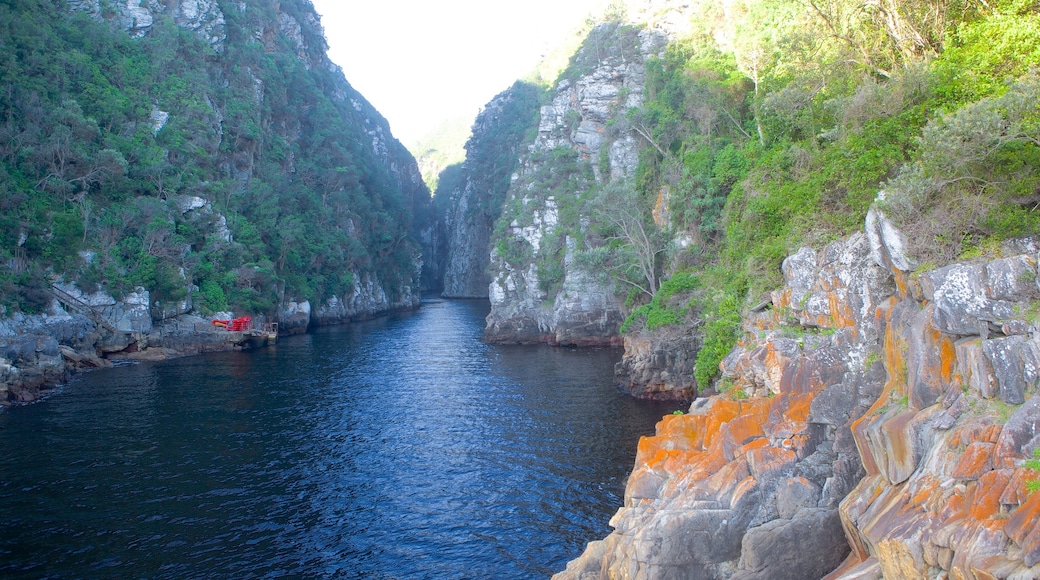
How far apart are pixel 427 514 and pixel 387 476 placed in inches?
144

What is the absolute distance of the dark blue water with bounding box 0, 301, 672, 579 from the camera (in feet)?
52.4

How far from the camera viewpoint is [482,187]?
109125 millimetres

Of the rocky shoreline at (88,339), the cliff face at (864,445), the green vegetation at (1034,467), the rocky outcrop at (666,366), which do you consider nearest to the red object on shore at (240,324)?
the rocky shoreline at (88,339)

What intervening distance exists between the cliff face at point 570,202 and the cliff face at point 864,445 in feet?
103

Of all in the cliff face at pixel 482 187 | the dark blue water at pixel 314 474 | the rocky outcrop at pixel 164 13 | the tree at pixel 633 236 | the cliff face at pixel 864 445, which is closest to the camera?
the cliff face at pixel 864 445

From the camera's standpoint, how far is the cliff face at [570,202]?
164 feet

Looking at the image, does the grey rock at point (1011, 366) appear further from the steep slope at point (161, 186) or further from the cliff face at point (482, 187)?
the cliff face at point (482, 187)

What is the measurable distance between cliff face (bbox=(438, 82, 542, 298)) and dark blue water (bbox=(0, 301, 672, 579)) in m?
53.7

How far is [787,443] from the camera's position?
1400cm

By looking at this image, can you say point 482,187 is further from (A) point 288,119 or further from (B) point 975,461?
(B) point 975,461

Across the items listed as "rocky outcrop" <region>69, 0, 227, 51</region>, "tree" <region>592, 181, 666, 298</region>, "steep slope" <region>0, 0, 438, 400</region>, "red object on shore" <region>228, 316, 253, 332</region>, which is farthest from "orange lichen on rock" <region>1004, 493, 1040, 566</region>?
"rocky outcrop" <region>69, 0, 227, 51</region>

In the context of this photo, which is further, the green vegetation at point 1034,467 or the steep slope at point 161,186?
the steep slope at point 161,186

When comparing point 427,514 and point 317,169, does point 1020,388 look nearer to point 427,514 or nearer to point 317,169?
point 427,514

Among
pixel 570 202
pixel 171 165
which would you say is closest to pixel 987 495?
pixel 570 202
